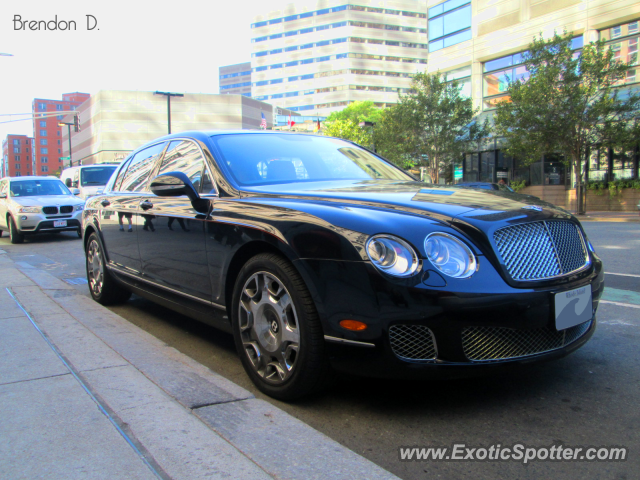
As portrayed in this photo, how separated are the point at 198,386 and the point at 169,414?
0.42 metres

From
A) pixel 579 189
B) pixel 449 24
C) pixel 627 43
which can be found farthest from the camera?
pixel 449 24

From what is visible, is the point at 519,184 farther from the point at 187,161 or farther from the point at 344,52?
the point at 344,52

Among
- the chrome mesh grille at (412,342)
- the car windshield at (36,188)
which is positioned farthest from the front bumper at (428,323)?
the car windshield at (36,188)

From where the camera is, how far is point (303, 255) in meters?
2.62

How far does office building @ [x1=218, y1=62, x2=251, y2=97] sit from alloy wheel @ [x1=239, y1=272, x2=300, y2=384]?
562ft

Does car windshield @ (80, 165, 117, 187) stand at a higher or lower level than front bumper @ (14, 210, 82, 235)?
higher

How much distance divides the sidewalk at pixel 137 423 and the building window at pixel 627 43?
2822 cm

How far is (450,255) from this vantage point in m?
2.43

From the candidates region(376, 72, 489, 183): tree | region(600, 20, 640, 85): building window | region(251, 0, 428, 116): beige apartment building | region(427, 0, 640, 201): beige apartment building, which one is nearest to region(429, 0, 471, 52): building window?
region(427, 0, 640, 201): beige apartment building

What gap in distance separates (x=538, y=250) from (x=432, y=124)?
29.1m

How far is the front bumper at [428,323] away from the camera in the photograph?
2.33 m

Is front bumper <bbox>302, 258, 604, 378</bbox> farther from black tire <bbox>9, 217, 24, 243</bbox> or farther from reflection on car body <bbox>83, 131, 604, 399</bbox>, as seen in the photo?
black tire <bbox>9, 217, 24, 243</bbox>

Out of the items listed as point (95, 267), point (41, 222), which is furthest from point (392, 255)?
point (41, 222)

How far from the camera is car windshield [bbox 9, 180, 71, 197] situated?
14414mm
